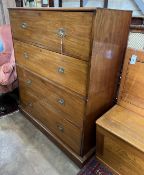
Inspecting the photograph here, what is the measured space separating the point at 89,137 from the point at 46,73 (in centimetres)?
64

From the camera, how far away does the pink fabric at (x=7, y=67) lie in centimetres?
188

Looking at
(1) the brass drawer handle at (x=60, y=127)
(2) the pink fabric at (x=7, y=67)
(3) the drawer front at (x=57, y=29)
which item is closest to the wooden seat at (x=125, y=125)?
(1) the brass drawer handle at (x=60, y=127)

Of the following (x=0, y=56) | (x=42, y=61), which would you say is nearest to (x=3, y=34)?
(x=0, y=56)

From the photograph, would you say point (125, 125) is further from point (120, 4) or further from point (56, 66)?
point (120, 4)

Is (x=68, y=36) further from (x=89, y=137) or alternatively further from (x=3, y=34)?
(x=3, y=34)

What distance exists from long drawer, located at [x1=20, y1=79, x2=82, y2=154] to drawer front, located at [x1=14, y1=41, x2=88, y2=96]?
0.30 m

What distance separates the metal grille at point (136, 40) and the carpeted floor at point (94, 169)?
1.01 metres

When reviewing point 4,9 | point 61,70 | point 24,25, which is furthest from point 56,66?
point 4,9

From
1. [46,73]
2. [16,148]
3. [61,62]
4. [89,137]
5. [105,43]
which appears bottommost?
[16,148]

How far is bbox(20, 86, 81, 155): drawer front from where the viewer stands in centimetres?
140

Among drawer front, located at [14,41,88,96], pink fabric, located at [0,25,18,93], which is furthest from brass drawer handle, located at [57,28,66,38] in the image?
pink fabric, located at [0,25,18,93]

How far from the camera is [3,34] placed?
2.19m

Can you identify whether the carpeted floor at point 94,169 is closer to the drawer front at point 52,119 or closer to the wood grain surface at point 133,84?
the drawer front at point 52,119

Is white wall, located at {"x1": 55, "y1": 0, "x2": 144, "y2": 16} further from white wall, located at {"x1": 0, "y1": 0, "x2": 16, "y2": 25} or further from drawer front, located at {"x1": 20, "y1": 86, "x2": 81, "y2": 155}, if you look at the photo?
white wall, located at {"x1": 0, "y1": 0, "x2": 16, "y2": 25}
